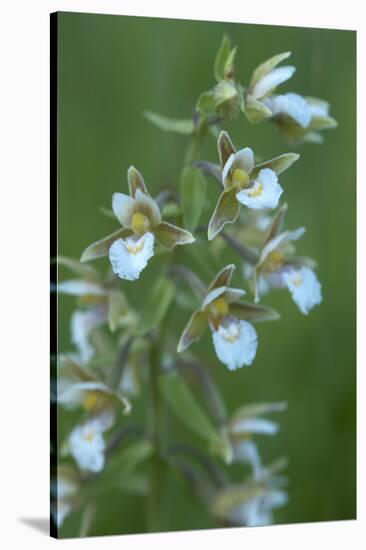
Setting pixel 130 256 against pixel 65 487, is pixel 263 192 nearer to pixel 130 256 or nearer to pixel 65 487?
pixel 130 256

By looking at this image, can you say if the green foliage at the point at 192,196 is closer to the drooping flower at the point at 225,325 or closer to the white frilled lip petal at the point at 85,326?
the drooping flower at the point at 225,325

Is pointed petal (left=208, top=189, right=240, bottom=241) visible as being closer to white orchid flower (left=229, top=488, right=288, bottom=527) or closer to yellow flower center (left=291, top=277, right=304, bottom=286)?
yellow flower center (left=291, top=277, right=304, bottom=286)

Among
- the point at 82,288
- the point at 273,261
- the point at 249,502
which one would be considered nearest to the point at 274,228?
the point at 273,261

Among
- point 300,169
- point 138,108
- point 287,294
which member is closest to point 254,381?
point 287,294

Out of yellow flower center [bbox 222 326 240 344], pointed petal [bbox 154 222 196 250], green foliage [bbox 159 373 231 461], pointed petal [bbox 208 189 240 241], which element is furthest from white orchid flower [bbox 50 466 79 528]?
pointed petal [bbox 208 189 240 241]

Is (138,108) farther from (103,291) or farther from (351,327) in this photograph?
(351,327)
